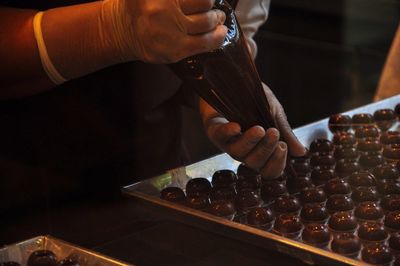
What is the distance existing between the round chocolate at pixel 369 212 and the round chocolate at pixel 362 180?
104 millimetres

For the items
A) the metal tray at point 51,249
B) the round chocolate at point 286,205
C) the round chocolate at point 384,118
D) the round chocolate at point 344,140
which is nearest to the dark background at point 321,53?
the round chocolate at point 384,118

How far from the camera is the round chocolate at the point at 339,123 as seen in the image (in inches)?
70.2

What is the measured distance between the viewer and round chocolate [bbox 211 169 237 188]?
4.96 ft

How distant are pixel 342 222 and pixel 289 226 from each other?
0.09 meters

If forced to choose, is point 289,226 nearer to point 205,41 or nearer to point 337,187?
point 337,187

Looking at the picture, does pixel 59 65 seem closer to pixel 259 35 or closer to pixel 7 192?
pixel 7 192

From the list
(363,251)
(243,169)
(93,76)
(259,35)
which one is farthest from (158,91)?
(259,35)

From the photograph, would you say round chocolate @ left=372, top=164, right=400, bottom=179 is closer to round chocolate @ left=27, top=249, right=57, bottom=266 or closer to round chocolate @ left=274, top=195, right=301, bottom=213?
round chocolate @ left=274, top=195, right=301, bottom=213

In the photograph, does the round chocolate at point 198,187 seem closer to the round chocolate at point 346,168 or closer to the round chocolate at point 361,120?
the round chocolate at point 346,168

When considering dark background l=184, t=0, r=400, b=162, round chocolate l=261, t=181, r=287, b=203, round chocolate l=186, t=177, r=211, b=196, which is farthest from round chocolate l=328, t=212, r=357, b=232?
dark background l=184, t=0, r=400, b=162

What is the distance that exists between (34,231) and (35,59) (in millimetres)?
327

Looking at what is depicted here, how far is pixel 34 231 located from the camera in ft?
4.89

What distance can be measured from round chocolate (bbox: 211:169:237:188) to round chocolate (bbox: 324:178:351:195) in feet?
0.58

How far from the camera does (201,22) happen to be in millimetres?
1227
